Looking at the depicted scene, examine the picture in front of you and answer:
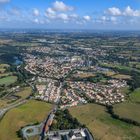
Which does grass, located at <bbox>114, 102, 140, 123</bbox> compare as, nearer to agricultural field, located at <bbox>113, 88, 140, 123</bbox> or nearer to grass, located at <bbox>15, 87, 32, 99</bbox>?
agricultural field, located at <bbox>113, 88, 140, 123</bbox>

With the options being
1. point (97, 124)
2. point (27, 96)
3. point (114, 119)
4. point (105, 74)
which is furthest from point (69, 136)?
point (105, 74)

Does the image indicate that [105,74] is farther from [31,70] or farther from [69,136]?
[69,136]

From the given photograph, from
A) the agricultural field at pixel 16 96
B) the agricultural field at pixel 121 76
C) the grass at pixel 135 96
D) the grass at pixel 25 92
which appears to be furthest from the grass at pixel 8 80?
the grass at pixel 135 96

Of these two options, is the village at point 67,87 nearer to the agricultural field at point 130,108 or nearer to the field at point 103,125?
the agricultural field at point 130,108

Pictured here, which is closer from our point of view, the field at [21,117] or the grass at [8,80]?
the field at [21,117]

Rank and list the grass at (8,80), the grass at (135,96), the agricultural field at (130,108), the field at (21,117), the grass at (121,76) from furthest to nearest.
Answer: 1. the grass at (121,76)
2. the grass at (8,80)
3. the grass at (135,96)
4. the agricultural field at (130,108)
5. the field at (21,117)

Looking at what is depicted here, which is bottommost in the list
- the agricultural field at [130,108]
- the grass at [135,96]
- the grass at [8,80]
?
the grass at [8,80]
